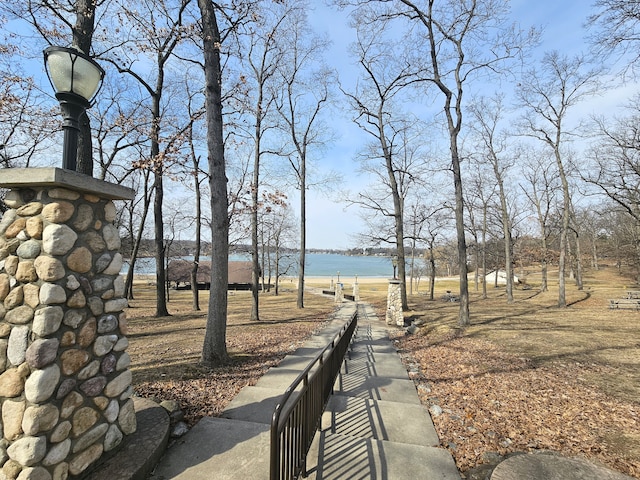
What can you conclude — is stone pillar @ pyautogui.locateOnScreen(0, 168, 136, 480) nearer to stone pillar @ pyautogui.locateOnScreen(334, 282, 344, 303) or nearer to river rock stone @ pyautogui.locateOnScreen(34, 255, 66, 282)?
river rock stone @ pyautogui.locateOnScreen(34, 255, 66, 282)

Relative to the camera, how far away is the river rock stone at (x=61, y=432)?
7.02ft

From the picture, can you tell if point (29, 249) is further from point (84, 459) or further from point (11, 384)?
point (84, 459)

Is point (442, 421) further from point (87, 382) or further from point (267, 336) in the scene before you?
point (267, 336)

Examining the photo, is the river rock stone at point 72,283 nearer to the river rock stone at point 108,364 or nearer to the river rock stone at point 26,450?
the river rock stone at point 108,364

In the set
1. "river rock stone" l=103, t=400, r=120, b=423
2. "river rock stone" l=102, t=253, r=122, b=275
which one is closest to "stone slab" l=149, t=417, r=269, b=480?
"river rock stone" l=103, t=400, r=120, b=423

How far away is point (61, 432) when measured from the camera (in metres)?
2.19

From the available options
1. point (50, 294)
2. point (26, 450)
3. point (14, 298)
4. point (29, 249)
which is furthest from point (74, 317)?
point (26, 450)

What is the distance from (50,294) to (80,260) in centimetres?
35

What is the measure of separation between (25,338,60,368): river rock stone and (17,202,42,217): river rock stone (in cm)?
99

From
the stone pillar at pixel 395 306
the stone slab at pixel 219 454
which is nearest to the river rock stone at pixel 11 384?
the stone slab at pixel 219 454

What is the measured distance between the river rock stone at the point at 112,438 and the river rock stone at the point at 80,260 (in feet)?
4.76

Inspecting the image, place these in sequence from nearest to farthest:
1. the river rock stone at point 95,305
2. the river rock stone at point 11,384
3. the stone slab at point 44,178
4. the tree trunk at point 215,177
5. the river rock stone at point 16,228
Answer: the river rock stone at point 11,384, the stone slab at point 44,178, the river rock stone at point 16,228, the river rock stone at point 95,305, the tree trunk at point 215,177

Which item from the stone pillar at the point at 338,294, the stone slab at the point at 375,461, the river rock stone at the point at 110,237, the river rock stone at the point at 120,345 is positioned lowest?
the stone pillar at the point at 338,294

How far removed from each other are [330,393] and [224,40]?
7.60 m
